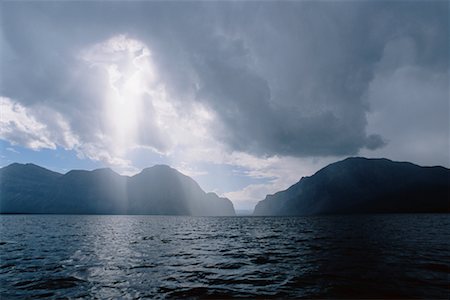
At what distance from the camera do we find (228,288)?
13.7 meters

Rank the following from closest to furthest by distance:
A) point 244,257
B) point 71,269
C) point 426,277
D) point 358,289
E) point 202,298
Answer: point 202,298, point 358,289, point 426,277, point 71,269, point 244,257

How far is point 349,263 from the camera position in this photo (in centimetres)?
1948

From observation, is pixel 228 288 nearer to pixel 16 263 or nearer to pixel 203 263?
pixel 203 263

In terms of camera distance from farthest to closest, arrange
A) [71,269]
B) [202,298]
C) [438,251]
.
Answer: [438,251], [71,269], [202,298]

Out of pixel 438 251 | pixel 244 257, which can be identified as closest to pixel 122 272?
pixel 244 257

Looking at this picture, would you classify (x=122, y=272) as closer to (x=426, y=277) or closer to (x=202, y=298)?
(x=202, y=298)

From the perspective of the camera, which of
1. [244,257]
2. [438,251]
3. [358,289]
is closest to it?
[358,289]

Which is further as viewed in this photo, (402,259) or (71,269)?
(402,259)

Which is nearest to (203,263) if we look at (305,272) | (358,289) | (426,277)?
(305,272)

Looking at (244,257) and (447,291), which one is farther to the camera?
(244,257)

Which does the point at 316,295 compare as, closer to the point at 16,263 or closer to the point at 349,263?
the point at 349,263

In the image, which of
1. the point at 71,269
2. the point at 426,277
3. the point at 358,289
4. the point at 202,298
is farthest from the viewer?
the point at 71,269

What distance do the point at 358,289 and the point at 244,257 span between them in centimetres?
1141

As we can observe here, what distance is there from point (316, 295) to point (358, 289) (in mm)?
2673
